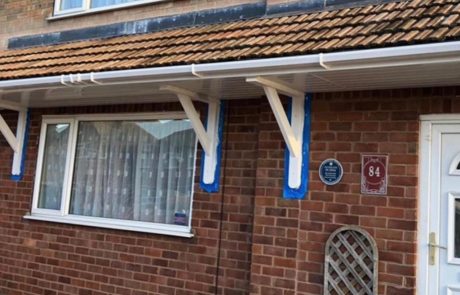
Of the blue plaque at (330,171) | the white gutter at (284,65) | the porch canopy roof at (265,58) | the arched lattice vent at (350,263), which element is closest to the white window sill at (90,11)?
the porch canopy roof at (265,58)

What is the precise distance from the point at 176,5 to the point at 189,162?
185 centimetres

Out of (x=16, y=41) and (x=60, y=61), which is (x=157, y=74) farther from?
(x=16, y=41)

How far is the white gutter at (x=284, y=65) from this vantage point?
3.61m

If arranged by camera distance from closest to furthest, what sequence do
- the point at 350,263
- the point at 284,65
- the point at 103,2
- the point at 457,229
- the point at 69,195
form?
1. the point at 284,65
2. the point at 457,229
3. the point at 350,263
4. the point at 69,195
5. the point at 103,2

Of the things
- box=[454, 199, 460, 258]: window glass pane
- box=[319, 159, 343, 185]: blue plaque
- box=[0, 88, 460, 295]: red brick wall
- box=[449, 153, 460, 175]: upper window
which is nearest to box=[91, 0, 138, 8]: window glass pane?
box=[0, 88, 460, 295]: red brick wall

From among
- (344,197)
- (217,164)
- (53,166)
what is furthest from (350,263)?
(53,166)

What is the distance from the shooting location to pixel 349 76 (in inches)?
168

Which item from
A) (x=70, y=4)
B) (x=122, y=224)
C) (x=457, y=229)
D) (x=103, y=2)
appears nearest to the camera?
(x=457, y=229)

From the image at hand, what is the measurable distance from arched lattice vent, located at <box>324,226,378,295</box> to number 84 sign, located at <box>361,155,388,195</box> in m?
0.36

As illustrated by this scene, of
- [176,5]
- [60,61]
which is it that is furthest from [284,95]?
[60,61]

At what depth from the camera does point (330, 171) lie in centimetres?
475

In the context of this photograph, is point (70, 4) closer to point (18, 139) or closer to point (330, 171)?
point (18, 139)

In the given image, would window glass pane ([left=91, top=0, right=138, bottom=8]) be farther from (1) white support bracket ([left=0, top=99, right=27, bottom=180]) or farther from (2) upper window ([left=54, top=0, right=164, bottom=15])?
(1) white support bracket ([left=0, top=99, right=27, bottom=180])

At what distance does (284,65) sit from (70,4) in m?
4.28
